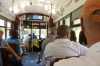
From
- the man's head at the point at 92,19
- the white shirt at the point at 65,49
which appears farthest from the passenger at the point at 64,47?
the man's head at the point at 92,19

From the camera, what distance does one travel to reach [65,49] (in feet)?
6.32

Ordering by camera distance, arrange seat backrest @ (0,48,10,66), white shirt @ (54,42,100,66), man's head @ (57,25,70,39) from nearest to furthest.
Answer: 1. white shirt @ (54,42,100,66)
2. man's head @ (57,25,70,39)
3. seat backrest @ (0,48,10,66)

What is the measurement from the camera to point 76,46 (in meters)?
1.87

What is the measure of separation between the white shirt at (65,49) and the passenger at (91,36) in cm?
127

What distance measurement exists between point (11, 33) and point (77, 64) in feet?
12.1

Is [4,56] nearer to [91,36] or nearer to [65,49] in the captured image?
[65,49]

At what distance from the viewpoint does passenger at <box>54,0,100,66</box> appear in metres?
0.47

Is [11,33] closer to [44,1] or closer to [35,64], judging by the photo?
[35,64]

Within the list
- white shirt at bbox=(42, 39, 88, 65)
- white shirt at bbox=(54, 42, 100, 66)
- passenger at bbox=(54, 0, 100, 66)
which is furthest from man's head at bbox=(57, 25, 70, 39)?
white shirt at bbox=(54, 42, 100, 66)

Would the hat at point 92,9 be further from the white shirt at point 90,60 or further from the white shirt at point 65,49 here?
the white shirt at point 65,49

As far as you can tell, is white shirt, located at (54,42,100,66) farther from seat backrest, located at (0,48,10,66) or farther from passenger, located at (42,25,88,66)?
seat backrest, located at (0,48,10,66)

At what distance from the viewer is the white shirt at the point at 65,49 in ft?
6.11

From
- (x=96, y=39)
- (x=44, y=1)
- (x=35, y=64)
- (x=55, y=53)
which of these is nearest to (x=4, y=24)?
(x=44, y=1)

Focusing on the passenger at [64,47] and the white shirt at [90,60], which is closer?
the white shirt at [90,60]
